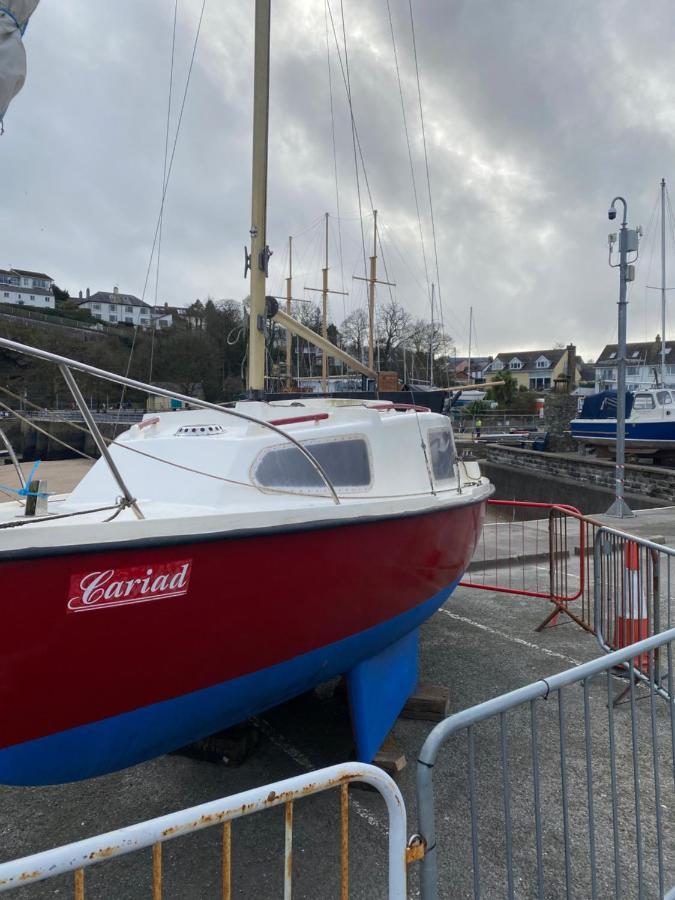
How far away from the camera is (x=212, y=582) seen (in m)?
2.66

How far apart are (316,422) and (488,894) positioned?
111 inches

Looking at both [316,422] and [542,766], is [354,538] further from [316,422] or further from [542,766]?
[542,766]

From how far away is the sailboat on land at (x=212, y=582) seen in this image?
234 centimetres

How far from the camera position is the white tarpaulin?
3020 mm

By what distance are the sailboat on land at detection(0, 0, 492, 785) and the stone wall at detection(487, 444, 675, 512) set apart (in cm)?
1323

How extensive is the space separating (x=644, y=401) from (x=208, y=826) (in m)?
27.1

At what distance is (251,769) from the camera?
3.79 metres

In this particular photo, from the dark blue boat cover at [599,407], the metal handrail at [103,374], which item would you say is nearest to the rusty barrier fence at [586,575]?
the metal handrail at [103,374]

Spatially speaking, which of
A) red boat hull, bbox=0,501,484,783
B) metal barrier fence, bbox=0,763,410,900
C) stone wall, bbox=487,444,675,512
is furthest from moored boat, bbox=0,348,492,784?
stone wall, bbox=487,444,675,512

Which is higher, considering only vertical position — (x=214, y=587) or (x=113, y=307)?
(x=113, y=307)

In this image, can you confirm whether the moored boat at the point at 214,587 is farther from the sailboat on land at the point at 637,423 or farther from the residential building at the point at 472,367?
the residential building at the point at 472,367

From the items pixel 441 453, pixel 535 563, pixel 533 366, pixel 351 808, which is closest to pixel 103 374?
pixel 351 808

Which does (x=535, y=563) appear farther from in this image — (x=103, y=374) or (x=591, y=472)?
(x=591, y=472)

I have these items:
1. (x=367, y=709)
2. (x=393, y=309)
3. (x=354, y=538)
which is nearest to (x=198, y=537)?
(x=354, y=538)
